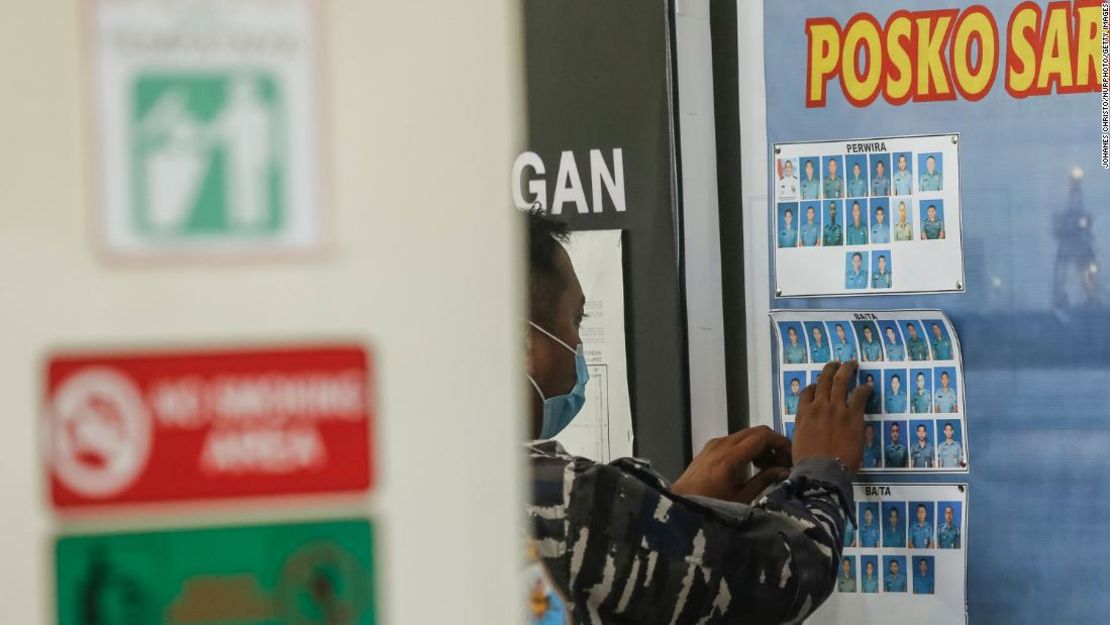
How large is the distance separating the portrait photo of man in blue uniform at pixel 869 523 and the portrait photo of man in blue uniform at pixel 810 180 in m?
0.36

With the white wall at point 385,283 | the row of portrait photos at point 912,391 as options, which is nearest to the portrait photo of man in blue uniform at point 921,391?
the row of portrait photos at point 912,391

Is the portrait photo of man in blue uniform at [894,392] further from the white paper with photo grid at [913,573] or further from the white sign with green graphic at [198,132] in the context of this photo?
the white sign with green graphic at [198,132]

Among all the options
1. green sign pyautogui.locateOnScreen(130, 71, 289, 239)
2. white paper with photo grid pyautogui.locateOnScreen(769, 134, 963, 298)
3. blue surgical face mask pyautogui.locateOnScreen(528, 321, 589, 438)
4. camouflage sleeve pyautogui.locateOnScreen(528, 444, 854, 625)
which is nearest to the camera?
green sign pyautogui.locateOnScreen(130, 71, 289, 239)

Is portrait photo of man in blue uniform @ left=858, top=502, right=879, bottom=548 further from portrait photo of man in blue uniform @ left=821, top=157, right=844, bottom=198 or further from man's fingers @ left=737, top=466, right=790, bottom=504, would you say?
portrait photo of man in blue uniform @ left=821, top=157, right=844, bottom=198

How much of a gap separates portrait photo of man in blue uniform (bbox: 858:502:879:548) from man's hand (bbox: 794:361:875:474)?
0.05m

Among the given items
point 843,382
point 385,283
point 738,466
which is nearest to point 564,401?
point 738,466

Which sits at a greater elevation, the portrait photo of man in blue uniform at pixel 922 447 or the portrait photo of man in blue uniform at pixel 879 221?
the portrait photo of man in blue uniform at pixel 879 221

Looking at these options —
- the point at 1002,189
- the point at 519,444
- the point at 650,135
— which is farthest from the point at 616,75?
the point at 519,444

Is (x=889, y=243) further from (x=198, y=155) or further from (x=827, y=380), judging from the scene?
(x=198, y=155)

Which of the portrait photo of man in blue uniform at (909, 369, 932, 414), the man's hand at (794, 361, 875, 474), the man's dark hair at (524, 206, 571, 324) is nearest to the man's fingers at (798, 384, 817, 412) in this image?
the man's hand at (794, 361, 875, 474)

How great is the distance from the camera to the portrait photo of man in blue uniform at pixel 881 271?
4.38ft

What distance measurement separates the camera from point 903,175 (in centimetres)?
133

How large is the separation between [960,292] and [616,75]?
49 centimetres

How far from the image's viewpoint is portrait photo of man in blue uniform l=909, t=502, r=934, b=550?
1326mm
